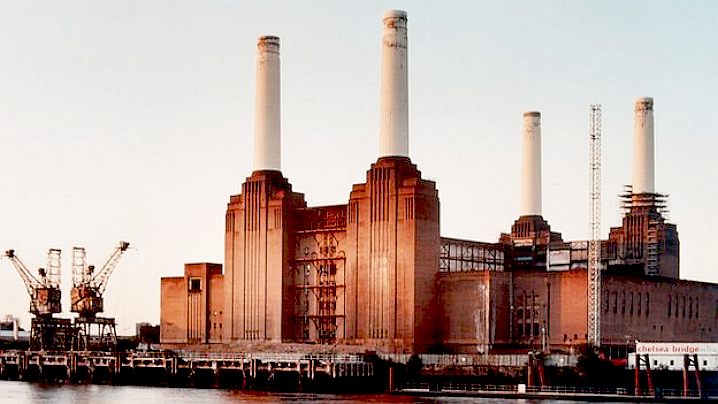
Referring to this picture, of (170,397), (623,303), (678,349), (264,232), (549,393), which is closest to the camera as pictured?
(678,349)

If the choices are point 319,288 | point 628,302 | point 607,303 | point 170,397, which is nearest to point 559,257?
point 628,302

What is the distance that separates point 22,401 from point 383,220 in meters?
40.2

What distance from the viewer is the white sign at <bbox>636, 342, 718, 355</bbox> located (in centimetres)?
10975

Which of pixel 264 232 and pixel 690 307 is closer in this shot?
pixel 690 307

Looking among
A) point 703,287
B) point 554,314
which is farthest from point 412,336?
point 703,287

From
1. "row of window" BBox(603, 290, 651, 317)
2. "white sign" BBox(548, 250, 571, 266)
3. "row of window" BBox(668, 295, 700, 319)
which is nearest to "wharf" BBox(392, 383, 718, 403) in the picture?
"row of window" BBox(603, 290, 651, 317)

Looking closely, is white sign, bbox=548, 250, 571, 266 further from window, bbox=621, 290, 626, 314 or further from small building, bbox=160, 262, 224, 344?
small building, bbox=160, 262, 224, 344

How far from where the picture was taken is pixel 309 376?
123000mm

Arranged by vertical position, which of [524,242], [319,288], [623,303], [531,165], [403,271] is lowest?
[623,303]

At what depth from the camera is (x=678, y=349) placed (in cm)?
11081

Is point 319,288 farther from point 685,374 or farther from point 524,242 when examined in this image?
point 685,374

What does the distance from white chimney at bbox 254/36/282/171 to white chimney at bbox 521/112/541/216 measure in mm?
30533

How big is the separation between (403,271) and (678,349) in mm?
30040

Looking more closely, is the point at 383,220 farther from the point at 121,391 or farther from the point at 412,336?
the point at 121,391
